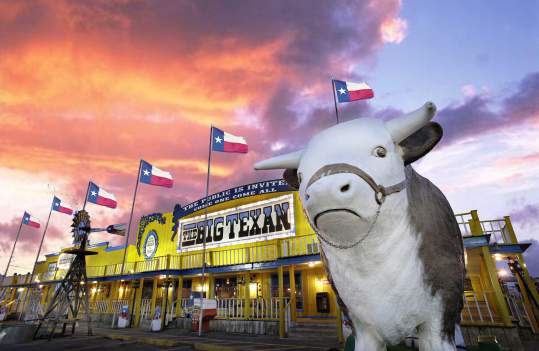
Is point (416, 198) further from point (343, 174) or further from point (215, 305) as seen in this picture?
point (215, 305)

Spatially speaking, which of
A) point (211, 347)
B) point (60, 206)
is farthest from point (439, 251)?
point (60, 206)

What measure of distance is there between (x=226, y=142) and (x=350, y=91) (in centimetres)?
646

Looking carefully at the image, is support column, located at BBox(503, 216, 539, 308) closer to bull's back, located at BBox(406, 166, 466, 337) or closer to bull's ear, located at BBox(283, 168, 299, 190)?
bull's back, located at BBox(406, 166, 466, 337)

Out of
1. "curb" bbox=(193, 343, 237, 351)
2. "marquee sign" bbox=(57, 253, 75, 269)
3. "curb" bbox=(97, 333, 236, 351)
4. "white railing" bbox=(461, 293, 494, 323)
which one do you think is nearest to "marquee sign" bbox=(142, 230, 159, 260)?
"curb" bbox=(97, 333, 236, 351)

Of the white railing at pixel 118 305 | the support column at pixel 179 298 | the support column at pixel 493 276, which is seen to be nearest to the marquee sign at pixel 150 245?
the white railing at pixel 118 305

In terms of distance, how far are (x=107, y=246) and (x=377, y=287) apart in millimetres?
29812

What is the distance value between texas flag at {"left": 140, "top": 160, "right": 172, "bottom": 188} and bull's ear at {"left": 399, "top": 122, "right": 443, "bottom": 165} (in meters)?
16.8

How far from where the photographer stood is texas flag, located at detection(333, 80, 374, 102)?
12008 mm

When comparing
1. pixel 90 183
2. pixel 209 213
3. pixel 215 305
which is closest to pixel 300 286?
pixel 215 305

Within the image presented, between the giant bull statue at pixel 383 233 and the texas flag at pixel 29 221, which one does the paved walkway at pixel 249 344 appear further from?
the texas flag at pixel 29 221

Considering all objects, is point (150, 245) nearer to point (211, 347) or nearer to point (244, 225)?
point (244, 225)

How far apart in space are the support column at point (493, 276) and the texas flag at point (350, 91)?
617cm

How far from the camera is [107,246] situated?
25938 mm

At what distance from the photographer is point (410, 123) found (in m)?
1.52
